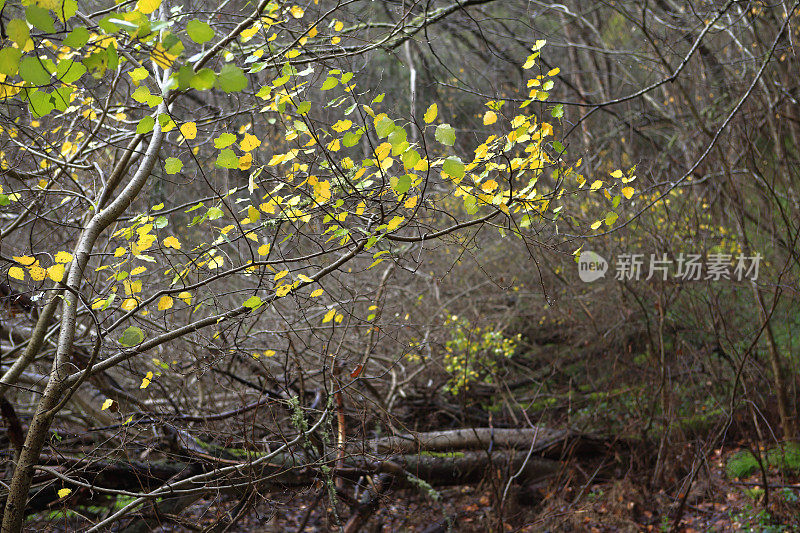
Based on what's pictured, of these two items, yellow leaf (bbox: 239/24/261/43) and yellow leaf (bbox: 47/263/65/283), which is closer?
yellow leaf (bbox: 47/263/65/283)

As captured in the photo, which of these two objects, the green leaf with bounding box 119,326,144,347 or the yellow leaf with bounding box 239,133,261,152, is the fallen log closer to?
the green leaf with bounding box 119,326,144,347

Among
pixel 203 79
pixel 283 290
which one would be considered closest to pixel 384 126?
pixel 203 79

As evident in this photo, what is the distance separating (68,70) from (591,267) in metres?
5.77

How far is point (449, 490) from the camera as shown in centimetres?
575

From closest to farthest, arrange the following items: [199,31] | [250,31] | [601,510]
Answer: [199,31]
[250,31]
[601,510]

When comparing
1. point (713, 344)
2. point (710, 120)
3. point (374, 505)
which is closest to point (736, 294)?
point (713, 344)

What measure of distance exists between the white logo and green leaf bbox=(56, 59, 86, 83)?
5.12 m

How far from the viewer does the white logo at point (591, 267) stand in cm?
616

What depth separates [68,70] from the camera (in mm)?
1574

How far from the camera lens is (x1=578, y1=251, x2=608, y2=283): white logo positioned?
20.2 feet

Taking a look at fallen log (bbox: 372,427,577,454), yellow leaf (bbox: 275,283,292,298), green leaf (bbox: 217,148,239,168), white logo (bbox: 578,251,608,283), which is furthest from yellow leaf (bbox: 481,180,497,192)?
white logo (bbox: 578,251,608,283)

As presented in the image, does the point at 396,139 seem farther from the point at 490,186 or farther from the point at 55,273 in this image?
the point at 55,273

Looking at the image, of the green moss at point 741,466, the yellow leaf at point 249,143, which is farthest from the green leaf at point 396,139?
the green moss at point 741,466

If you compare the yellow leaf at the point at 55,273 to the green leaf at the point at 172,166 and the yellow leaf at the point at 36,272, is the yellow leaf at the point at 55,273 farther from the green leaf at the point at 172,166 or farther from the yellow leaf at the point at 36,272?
the green leaf at the point at 172,166
